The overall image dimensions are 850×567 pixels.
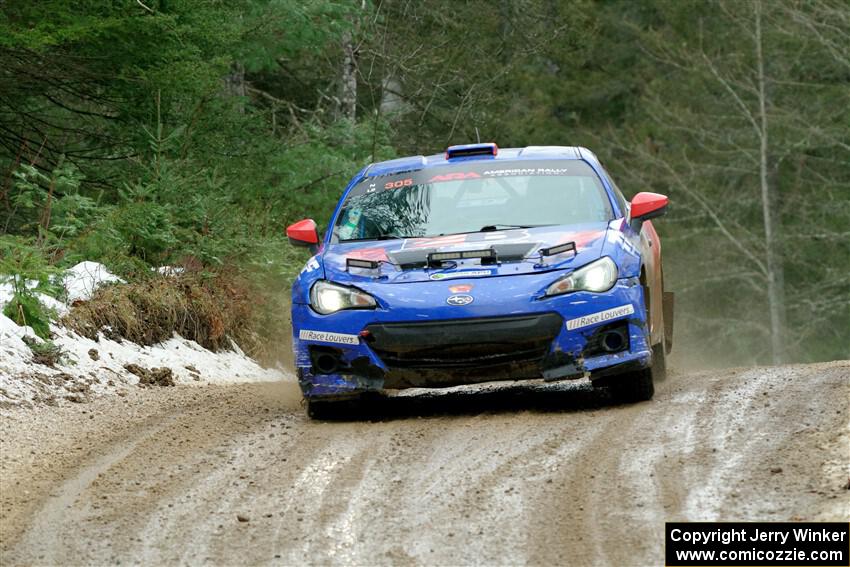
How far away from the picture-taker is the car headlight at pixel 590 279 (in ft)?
28.1

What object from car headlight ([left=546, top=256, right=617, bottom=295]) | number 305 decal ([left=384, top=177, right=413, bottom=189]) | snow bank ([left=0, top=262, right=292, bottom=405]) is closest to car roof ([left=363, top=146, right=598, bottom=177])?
number 305 decal ([left=384, top=177, right=413, bottom=189])

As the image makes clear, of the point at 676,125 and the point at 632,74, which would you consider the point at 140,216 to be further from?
the point at 632,74

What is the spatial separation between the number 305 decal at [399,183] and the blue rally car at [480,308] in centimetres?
66

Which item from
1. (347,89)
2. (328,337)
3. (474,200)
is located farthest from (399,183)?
(347,89)

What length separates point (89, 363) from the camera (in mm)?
11289

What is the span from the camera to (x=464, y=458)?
741 centimetres

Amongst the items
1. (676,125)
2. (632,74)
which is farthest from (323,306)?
(632,74)

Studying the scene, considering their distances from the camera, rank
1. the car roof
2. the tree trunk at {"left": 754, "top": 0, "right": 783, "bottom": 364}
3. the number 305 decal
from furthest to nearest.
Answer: the tree trunk at {"left": 754, "top": 0, "right": 783, "bottom": 364} < the car roof < the number 305 decal

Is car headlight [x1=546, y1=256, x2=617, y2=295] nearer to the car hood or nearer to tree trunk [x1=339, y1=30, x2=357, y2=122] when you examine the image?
the car hood

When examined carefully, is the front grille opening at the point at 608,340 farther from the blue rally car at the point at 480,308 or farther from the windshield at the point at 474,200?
the windshield at the point at 474,200

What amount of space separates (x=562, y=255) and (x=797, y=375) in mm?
2263

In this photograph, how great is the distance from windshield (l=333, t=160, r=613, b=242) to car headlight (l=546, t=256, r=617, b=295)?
2.93 feet

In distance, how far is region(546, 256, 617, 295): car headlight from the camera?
8.58 meters

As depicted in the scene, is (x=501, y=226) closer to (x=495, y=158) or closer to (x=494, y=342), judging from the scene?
(x=495, y=158)
